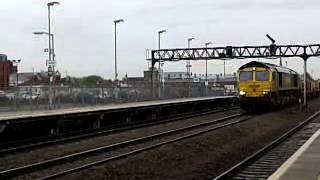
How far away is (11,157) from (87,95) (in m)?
25.1

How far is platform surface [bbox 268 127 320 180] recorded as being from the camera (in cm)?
1059

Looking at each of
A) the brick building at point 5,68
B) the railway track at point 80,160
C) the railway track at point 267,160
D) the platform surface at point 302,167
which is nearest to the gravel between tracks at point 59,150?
the railway track at point 80,160

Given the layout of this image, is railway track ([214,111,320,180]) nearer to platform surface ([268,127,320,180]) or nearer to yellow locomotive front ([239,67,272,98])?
platform surface ([268,127,320,180])

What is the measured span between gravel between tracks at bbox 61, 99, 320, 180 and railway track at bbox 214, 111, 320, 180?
0.50 meters

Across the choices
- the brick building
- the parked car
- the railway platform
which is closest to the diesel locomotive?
the railway platform

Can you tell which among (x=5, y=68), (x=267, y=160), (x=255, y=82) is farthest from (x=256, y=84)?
(x=5, y=68)

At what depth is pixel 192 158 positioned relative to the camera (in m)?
15.9

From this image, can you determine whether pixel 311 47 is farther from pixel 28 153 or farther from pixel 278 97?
pixel 28 153

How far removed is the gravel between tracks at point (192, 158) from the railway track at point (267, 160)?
0.50m

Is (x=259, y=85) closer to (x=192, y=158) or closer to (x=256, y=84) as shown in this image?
(x=256, y=84)

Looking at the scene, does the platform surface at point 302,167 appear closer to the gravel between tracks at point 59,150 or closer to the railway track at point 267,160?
the railway track at point 267,160

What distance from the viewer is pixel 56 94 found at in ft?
129

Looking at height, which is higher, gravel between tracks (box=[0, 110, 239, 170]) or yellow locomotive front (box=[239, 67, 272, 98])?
yellow locomotive front (box=[239, 67, 272, 98])

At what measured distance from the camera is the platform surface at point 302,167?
10.6 m
